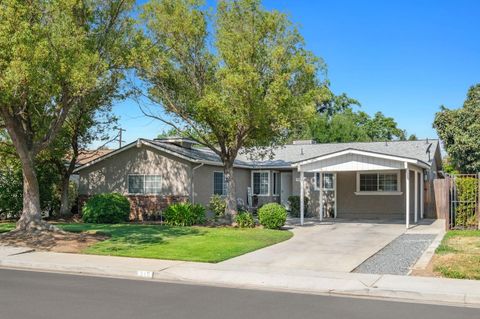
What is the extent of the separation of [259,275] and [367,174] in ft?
53.3

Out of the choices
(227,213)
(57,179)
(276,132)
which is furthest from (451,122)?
(57,179)

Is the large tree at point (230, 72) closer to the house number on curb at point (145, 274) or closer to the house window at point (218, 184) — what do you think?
the house window at point (218, 184)

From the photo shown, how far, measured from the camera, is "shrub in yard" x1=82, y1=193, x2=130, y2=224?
918 inches

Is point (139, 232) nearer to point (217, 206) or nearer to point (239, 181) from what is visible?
point (217, 206)

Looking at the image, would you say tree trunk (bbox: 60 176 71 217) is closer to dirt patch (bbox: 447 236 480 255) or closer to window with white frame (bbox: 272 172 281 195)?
window with white frame (bbox: 272 172 281 195)

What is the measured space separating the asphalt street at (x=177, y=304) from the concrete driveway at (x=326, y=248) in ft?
9.79

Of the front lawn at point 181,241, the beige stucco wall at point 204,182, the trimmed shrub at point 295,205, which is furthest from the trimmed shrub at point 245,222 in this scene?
the trimmed shrub at point 295,205

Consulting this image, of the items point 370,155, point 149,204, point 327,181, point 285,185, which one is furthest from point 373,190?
point 149,204

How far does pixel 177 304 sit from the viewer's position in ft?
28.3

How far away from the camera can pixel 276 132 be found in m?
22.2

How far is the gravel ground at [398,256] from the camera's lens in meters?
11.9

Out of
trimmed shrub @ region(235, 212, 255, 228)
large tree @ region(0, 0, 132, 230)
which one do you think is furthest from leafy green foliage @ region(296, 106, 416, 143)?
large tree @ region(0, 0, 132, 230)

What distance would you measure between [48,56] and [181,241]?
6.85 m

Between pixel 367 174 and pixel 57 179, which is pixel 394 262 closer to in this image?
pixel 367 174
